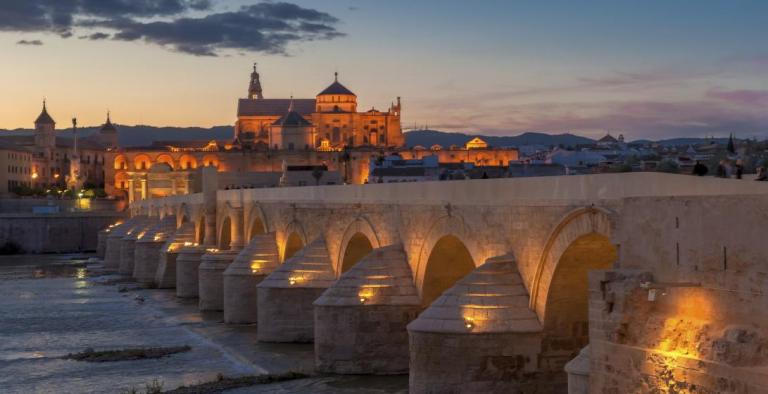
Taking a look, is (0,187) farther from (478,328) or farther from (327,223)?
(478,328)

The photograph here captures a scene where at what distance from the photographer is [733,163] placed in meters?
15.7

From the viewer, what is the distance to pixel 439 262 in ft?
66.2

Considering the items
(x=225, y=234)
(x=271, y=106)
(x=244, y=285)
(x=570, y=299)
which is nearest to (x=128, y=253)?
(x=225, y=234)

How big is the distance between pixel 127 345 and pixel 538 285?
45.9 ft

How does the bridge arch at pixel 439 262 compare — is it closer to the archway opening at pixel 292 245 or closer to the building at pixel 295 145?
the archway opening at pixel 292 245

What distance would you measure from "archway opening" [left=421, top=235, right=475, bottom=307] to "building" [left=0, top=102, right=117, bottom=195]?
103 meters

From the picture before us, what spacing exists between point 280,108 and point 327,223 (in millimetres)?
117914

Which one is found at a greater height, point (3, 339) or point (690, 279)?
point (690, 279)

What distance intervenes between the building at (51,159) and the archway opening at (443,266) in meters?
103

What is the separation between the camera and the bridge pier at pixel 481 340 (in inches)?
602

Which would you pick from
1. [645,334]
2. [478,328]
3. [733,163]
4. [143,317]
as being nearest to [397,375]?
[478,328]

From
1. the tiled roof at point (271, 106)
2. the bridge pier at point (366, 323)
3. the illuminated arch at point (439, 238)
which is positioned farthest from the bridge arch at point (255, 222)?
the tiled roof at point (271, 106)

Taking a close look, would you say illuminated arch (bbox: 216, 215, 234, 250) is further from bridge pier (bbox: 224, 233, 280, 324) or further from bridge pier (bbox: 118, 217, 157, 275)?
bridge pier (bbox: 118, 217, 157, 275)

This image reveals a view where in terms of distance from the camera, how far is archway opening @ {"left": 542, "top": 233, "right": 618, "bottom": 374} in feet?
48.3
